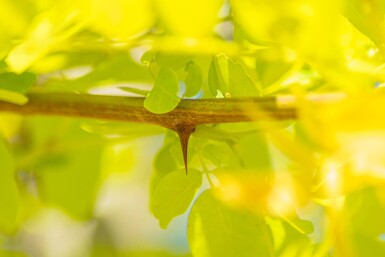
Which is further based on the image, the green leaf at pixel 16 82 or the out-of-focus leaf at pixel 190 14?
the green leaf at pixel 16 82

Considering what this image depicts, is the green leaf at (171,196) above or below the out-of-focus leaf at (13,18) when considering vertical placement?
below

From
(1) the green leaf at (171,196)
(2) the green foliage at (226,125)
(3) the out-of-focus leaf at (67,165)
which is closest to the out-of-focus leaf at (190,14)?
(2) the green foliage at (226,125)

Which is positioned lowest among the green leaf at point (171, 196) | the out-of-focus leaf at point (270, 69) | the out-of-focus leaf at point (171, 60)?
the green leaf at point (171, 196)

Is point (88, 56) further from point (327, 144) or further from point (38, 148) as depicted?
point (327, 144)

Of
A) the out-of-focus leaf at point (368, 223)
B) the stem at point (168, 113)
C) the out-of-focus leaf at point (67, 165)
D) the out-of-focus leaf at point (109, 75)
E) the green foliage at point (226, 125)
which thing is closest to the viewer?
the green foliage at point (226, 125)

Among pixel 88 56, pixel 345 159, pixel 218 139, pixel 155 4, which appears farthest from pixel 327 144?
pixel 88 56

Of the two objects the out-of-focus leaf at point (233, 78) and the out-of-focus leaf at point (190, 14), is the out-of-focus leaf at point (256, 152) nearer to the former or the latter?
the out-of-focus leaf at point (233, 78)
